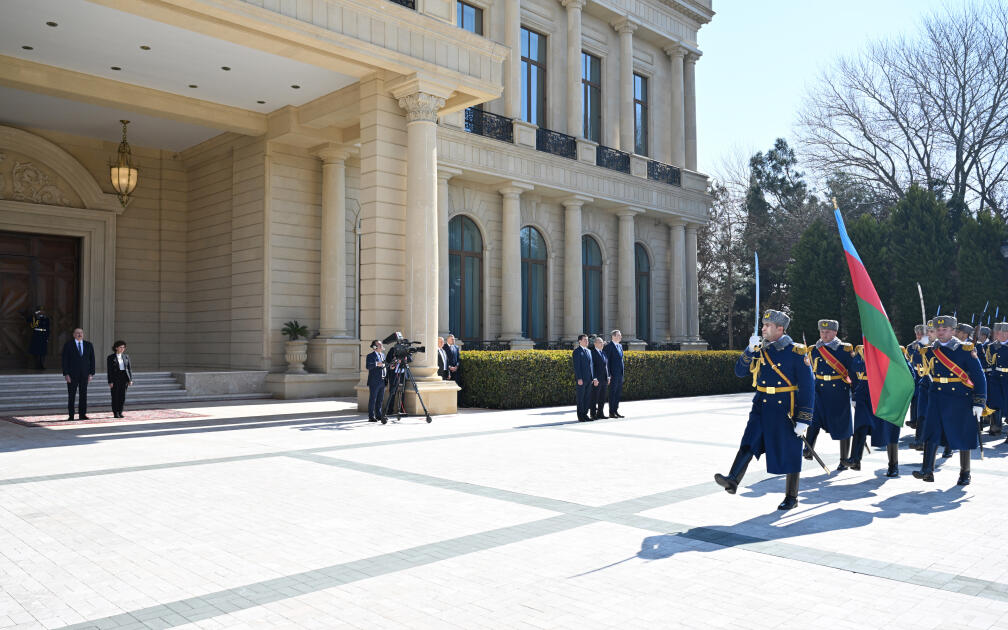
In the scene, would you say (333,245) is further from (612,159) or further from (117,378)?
(612,159)

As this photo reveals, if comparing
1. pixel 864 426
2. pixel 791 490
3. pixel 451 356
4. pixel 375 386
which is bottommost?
pixel 791 490

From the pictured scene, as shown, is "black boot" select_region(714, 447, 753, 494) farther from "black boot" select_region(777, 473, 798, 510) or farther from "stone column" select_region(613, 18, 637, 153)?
"stone column" select_region(613, 18, 637, 153)

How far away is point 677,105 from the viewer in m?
30.2

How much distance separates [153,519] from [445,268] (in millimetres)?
16034

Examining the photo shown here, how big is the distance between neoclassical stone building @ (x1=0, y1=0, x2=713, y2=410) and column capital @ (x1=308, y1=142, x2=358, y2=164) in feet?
0.21

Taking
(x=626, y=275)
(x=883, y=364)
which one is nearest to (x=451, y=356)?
(x=883, y=364)

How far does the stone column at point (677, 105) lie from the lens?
30234 millimetres

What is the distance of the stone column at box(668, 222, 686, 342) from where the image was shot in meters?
30.2

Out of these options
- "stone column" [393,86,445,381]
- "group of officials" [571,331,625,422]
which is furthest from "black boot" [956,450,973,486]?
"stone column" [393,86,445,381]

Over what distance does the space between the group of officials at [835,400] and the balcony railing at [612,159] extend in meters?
16.7

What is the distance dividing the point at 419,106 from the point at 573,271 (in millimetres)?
11107

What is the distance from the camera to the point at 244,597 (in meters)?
4.50

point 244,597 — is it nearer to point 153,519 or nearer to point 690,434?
point 153,519

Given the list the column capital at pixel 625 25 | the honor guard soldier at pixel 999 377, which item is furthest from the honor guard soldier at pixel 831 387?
the column capital at pixel 625 25
